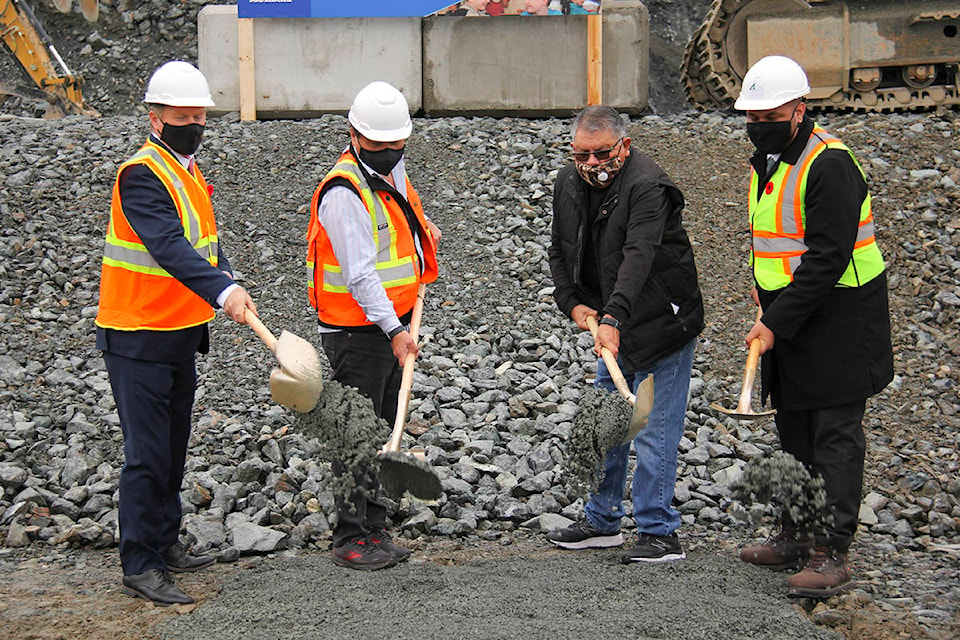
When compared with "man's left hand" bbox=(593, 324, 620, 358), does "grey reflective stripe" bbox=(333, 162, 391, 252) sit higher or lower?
higher

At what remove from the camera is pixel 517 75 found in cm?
1209

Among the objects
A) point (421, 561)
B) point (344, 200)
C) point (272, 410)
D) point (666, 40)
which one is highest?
point (666, 40)

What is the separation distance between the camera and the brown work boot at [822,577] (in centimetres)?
421

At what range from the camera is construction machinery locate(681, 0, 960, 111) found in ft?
40.1

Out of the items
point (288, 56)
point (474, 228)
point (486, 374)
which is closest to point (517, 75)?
point (288, 56)

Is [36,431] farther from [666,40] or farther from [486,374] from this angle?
[666,40]

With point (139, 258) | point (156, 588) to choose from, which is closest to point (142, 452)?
point (156, 588)

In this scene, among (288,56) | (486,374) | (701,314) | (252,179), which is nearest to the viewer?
(701,314)

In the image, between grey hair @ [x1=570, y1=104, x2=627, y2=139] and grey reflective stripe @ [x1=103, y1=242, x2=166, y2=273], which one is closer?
grey reflective stripe @ [x1=103, y1=242, x2=166, y2=273]

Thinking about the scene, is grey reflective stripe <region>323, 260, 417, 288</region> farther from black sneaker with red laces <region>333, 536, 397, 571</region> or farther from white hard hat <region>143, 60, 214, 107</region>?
black sneaker with red laces <region>333, 536, 397, 571</region>

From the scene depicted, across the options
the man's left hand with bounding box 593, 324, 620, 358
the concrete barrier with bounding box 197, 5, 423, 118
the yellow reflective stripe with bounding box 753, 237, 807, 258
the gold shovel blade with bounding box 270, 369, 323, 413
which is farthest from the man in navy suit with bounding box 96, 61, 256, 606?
the concrete barrier with bounding box 197, 5, 423, 118

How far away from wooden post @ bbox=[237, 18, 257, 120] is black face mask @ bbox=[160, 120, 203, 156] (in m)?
→ 7.62

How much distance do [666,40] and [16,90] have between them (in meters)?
11.6

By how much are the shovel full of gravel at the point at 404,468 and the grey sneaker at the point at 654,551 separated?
36.9 inches
